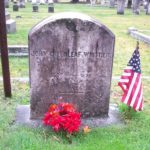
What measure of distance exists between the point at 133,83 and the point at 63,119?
3.95 ft

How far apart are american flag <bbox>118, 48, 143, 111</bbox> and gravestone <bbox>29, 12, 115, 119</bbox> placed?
27 centimetres

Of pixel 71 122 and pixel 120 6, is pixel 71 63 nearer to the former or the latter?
pixel 71 122

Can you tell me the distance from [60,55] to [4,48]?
1.38m

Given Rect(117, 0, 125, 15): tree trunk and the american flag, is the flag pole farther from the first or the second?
Rect(117, 0, 125, 15): tree trunk

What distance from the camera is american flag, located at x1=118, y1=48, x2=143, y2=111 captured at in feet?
16.4

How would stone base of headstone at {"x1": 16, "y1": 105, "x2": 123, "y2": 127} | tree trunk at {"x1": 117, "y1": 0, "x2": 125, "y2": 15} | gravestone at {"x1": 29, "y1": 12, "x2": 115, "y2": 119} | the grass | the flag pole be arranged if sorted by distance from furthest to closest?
tree trunk at {"x1": 117, "y1": 0, "x2": 125, "y2": 15} < the flag pole < stone base of headstone at {"x1": 16, "y1": 105, "x2": 123, "y2": 127} < gravestone at {"x1": 29, "y1": 12, "x2": 115, "y2": 119} < the grass

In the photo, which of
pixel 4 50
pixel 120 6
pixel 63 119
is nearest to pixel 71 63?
pixel 63 119

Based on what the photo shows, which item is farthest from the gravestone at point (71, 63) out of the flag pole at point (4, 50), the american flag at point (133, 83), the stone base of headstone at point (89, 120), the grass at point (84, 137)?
the flag pole at point (4, 50)

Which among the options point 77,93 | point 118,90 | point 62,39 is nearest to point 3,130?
point 77,93

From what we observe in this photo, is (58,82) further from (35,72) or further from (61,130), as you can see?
(61,130)

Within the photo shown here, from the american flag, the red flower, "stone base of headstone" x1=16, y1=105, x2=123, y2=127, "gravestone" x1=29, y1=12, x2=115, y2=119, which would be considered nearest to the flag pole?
"stone base of headstone" x1=16, y1=105, x2=123, y2=127

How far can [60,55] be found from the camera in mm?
4789

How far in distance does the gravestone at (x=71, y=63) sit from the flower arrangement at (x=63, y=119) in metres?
0.37

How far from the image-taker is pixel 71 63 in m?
4.86
